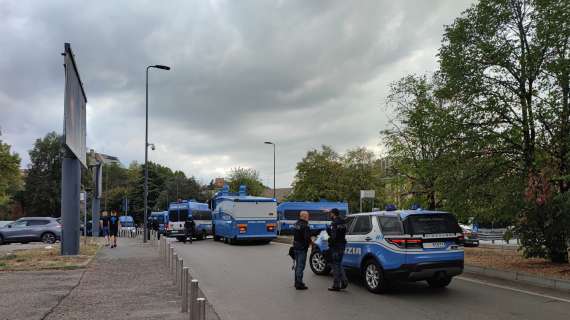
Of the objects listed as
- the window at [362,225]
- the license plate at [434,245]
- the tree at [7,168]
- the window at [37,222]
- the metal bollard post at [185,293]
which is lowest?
the window at [37,222]

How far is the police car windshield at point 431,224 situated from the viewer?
9.30m

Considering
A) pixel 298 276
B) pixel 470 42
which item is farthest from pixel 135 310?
pixel 470 42

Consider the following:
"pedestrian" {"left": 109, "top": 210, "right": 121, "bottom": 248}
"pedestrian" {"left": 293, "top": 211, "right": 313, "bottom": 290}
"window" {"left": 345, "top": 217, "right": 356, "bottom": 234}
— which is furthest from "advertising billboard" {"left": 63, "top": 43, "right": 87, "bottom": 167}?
"window" {"left": 345, "top": 217, "right": 356, "bottom": 234}

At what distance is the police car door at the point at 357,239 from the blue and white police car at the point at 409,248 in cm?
2

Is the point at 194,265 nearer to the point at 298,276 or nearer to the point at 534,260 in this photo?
the point at 298,276

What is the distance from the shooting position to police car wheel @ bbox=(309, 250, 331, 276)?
12.0 m

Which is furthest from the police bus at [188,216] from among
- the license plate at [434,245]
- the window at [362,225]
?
the license plate at [434,245]

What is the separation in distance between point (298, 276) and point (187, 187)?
74712 mm

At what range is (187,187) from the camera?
8275 centimetres

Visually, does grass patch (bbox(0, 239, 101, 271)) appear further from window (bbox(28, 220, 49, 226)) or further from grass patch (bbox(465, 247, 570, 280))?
grass patch (bbox(465, 247, 570, 280))

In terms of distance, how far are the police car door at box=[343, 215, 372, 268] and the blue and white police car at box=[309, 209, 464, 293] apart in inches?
0.8

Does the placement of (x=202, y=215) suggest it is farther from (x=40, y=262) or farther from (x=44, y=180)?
A: (x=44, y=180)

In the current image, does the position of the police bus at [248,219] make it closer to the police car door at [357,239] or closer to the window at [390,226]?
the police car door at [357,239]

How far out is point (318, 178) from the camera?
52.4 meters
